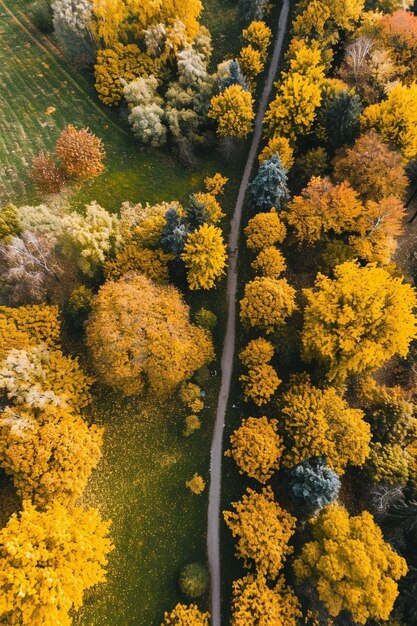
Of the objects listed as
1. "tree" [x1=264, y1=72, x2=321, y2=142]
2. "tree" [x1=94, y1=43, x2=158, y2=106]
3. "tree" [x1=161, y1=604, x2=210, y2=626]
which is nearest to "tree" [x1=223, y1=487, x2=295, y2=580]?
"tree" [x1=161, y1=604, x2=210, y2=626]

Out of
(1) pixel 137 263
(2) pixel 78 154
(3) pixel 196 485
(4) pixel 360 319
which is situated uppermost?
(4) pixel 360 319

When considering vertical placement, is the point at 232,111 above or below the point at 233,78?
below

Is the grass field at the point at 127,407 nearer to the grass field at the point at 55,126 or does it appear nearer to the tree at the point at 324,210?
the grass field at the point at 55,126

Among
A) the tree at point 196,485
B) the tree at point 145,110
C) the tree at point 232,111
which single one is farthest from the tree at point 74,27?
the tree at point 196,485

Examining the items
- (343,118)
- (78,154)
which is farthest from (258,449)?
(78,154)

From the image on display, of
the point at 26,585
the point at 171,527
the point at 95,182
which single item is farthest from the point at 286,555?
the point at 95,182

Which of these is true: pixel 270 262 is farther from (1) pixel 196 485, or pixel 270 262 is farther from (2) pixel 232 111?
(1) pixel 196 485
